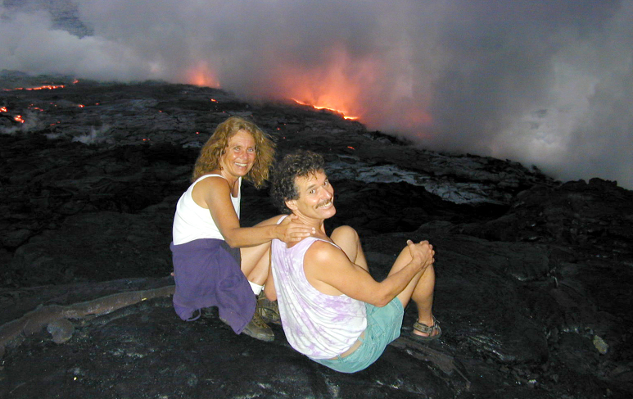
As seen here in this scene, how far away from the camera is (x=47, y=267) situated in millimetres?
4676

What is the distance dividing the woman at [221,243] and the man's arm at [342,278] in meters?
0.46

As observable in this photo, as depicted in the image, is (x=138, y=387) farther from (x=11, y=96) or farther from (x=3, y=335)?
(x=11, y=96)

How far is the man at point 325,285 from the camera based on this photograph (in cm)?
196

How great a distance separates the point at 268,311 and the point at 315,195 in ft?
3.50

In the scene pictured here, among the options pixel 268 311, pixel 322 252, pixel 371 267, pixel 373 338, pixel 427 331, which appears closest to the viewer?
pixel 322 252

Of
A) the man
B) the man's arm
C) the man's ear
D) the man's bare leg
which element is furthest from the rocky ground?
the man's ear

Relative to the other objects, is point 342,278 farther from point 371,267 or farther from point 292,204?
point 371,267

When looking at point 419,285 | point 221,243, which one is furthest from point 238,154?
point 419,285

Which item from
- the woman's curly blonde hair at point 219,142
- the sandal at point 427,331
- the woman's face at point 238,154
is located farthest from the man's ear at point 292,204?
the sandal at point 427,331

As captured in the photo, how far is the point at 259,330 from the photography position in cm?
264

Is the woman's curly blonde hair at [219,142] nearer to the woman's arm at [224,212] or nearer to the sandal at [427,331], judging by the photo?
the woman's arm at [224,212]

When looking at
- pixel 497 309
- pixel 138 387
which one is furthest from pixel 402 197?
pixel 138 387

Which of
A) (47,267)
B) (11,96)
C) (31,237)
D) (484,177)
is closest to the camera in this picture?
(47,267)

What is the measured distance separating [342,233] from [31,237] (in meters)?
4.59
